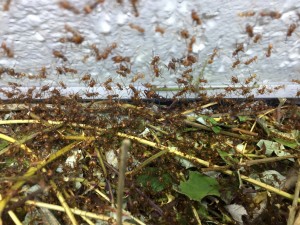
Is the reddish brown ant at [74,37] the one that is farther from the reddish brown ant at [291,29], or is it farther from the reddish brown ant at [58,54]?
the reddish brown ant at [291,29]

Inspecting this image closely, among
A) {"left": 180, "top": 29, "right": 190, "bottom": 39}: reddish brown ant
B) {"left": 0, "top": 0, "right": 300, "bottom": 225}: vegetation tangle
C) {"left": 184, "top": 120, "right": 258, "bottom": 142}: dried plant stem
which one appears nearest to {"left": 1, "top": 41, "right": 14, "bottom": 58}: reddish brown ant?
{"left": 0, "top": 0, "right": 300, "bottom": 225}: vegetation tangle


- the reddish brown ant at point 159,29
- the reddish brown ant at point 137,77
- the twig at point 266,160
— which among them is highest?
the reddish brown ant at point 159,29

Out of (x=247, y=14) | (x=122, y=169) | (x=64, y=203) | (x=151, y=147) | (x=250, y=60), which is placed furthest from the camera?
(x=151, y=147)

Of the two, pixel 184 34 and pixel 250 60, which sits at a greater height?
pixel 184 34

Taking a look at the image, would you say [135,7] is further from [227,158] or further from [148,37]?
[227,158]

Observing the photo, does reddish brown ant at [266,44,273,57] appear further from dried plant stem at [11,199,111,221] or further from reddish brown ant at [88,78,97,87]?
dried plant stem at [11,199,111,221]

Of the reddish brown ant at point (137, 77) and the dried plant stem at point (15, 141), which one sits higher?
the reddish brown ant at point (137, 77)

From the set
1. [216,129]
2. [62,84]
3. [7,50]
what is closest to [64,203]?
[62,84]

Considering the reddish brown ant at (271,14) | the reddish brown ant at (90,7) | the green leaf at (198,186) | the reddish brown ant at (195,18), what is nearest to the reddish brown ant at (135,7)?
the reddish brown ant at (90,7)
